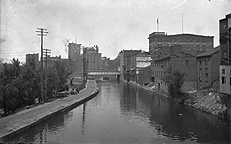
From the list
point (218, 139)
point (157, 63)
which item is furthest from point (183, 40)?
point (218, 139)

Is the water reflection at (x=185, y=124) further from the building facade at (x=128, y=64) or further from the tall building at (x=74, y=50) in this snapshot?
the tall building at (x=74, y=50)

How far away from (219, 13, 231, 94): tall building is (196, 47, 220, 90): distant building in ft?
22.9

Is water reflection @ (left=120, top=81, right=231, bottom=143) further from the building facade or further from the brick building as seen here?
the building facade

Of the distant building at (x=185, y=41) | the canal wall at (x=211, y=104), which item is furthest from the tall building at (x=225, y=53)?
the distant building at (x=185, y=41)

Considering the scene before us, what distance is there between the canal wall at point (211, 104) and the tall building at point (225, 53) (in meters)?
1.30

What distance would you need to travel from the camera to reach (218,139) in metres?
18.9

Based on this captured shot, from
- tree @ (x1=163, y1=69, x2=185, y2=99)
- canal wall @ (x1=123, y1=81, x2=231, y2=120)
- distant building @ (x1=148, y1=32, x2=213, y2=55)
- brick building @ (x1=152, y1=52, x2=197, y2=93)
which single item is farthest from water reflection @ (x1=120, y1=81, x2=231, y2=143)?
distant building @ (x1=148, y1=32, x2=213, y2=55)

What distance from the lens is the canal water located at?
18.6 m

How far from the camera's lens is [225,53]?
2661 cm

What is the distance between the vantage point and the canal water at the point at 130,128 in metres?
18.6

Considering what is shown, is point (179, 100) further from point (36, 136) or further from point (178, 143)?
point (36, 136)

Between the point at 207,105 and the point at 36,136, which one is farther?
the point at 207,105

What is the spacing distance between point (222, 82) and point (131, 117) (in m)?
10.4

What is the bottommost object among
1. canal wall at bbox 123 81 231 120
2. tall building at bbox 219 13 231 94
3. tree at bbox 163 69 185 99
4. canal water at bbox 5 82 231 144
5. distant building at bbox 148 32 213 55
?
canal water at bbox 5 82 231 144
